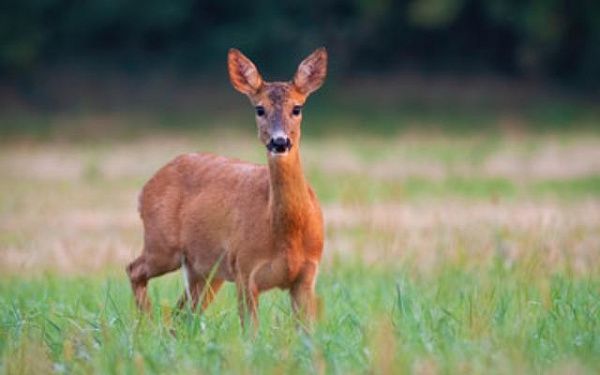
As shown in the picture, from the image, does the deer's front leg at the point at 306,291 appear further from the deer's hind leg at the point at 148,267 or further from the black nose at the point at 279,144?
the deer's hind leg at the point at 148,267

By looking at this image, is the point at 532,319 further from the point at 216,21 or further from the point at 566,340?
the point at 216,21

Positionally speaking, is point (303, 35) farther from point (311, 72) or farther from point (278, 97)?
point (278, 97)

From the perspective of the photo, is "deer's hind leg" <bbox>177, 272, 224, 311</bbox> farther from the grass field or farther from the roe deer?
the grass field

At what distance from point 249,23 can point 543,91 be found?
26.2 ft

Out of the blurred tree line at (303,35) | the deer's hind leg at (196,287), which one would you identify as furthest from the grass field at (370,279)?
the blurred tree line at (303,35)

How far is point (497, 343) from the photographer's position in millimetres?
7461

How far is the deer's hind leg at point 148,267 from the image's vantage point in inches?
398

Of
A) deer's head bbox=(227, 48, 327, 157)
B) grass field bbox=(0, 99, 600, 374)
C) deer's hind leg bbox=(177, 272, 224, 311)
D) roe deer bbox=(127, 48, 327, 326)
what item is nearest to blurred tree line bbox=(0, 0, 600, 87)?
grass field bbox=(0, 99, 600, 374)

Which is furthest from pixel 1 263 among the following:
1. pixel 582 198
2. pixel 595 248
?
pixel 582 198

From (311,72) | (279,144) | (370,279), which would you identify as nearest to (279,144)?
(279,144)

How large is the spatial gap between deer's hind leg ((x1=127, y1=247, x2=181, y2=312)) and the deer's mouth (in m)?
1.67

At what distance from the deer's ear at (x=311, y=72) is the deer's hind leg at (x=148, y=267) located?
1.59 m

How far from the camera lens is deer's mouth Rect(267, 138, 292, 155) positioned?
28.5ft

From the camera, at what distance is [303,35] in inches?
1526
